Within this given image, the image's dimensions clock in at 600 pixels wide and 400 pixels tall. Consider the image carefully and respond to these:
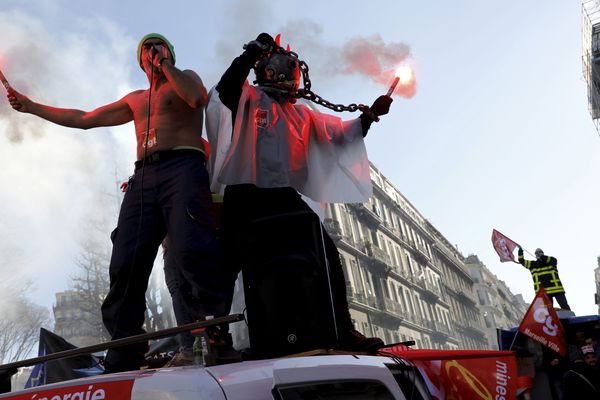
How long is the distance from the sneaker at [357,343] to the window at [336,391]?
592 millimetres

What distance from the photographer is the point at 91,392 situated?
4.75 feet

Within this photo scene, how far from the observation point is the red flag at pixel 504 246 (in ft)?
48.1

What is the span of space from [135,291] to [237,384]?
4.20 ft

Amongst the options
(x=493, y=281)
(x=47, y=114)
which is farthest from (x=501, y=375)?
(x=493, y=281)

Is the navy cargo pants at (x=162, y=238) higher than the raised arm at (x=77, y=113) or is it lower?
lower

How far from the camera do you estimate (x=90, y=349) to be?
1.70m

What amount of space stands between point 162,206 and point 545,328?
5.34 m

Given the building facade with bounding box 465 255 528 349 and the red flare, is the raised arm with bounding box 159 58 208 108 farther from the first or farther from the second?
the building facade with bounding box 465 255 528 349

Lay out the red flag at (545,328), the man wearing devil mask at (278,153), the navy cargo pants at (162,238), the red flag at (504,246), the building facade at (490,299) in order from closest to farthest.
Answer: the navy cargo pants at (162,238) < the man wearing devil mask at (278,153) < the red flag at (545,328) < the red flag at (504,246) < the building facade at (490,299)

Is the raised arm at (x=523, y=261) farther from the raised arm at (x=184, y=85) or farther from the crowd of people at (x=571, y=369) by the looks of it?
the raised arm at (x=184, y=85)

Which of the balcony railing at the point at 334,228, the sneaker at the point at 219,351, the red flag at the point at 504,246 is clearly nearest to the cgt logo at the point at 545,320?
the sneaker at the point at 219,351

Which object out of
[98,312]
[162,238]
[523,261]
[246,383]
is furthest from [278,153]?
[98,312]

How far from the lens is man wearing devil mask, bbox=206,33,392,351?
2.70 meters

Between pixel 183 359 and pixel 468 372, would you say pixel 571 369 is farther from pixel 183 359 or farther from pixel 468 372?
pixel 183 359
